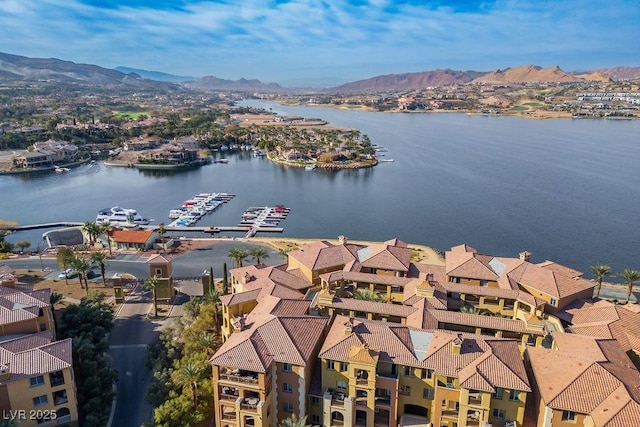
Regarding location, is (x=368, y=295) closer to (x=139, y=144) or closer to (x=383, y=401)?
(x=383, y=401)

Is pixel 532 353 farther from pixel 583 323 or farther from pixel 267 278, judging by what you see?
pixel 267 278

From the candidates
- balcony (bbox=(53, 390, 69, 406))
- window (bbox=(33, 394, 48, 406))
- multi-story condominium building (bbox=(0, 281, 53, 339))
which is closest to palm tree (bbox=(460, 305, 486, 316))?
balcony (bbox=(53, 390, 69, 406))

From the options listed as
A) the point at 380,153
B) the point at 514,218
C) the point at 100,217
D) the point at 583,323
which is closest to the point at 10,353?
the point at 583,323

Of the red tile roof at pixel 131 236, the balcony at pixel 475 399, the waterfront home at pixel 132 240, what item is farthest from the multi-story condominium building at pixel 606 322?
the red tile roof at pixel 131 236

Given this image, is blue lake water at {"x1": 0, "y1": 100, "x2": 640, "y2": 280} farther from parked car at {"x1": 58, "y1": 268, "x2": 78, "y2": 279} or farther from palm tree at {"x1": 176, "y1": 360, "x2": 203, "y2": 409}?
palm tree at {"x1": 176, "y1": 360, "x2": 203, "y2": 409}

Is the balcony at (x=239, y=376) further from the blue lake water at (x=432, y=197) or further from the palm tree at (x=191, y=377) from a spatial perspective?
the blue lake water at (x=432, y=197)

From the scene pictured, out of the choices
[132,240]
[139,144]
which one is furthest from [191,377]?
[139,144]
